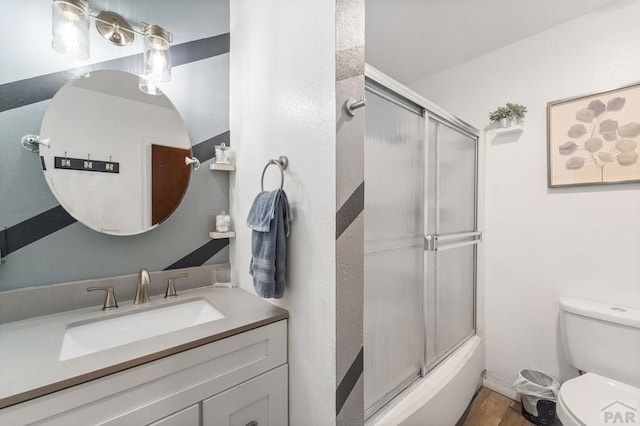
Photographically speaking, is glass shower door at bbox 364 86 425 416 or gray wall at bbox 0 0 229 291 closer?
gray wall at bbox 0 0 229 291

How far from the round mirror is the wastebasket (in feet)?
7.40

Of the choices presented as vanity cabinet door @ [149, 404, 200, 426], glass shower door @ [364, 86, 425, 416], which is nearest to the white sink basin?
vanity cabinet door @ [149, 404, 200, 426]

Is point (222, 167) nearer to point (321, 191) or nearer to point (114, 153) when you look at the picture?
point (114, 153)

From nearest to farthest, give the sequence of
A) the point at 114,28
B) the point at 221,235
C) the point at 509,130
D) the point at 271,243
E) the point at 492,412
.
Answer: the point at 271,243 → the point at 114,28 → the point at 221,235 → the point at 492,412 → the point at 509,130

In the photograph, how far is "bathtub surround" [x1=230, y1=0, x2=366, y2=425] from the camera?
86 cm

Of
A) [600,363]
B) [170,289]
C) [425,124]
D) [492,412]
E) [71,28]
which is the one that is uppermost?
[71,28]

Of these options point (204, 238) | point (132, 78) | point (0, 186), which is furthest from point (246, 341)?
point (132, 78)

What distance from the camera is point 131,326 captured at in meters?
1.05

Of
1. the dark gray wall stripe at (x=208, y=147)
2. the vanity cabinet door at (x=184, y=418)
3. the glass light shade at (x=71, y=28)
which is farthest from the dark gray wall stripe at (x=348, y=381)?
the glass light shade at (x=71, y=28)

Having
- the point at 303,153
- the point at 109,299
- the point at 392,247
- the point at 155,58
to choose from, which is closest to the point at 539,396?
the point at 392,247

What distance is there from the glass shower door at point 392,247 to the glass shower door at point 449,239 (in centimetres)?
9

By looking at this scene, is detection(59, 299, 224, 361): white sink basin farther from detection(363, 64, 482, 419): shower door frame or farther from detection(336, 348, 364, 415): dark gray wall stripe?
detection(363, 64, 482, 419): shower door frame

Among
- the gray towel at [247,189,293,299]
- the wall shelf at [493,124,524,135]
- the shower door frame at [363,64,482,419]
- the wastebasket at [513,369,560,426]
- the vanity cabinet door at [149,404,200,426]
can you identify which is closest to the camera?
the vanity cabinet door at [149,404,200,426]

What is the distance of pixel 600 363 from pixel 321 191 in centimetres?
175
